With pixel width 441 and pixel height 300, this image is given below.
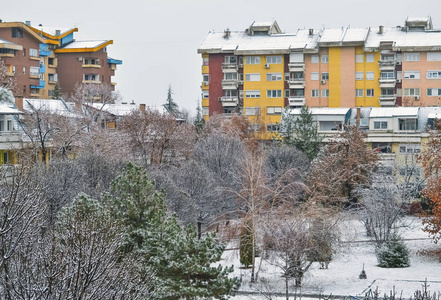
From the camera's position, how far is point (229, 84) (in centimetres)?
7881

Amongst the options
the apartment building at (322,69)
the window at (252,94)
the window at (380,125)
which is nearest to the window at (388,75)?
the apartment building at (322,69)

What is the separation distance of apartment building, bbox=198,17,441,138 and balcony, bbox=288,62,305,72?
0.31ft

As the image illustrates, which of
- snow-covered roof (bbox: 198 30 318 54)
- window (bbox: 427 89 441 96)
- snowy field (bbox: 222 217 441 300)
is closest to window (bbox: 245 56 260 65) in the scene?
snow-covered roof (bbox: 198 30 318 54)

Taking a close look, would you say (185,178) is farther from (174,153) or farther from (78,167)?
(174,153)

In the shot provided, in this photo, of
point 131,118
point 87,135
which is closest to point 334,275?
point 87,135

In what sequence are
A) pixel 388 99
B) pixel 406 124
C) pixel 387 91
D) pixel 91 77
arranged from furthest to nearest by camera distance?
pixel 91 77
pixel 387 91
pixel 388 99
pixel 406 124

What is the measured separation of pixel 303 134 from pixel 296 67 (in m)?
17.7

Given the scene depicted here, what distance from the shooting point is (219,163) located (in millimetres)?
54906

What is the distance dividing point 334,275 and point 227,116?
4167 cm

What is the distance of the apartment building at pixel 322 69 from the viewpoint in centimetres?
7456

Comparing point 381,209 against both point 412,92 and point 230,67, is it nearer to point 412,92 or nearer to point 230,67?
point 412,92

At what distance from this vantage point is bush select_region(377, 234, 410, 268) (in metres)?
38.2

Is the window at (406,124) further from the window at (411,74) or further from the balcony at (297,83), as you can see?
the balcony at (297,83)

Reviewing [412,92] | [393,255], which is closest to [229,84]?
[412,92]
